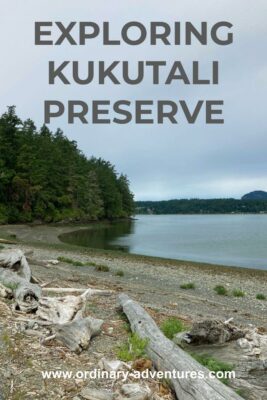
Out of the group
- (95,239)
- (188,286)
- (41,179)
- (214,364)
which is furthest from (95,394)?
(41,179)

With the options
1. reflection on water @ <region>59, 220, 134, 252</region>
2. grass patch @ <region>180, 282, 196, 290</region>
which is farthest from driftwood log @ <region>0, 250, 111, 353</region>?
reflection on water @ <region>59, 220, 134, 252</region>

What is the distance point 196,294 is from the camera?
19.8 meters

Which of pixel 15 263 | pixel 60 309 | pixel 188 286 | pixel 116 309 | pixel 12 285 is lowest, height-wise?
pixel 188 286

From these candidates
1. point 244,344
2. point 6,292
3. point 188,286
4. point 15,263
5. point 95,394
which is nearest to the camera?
point 95,394

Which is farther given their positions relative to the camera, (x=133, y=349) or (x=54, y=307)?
(x=54, y=307)

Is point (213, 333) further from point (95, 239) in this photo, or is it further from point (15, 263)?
point (95, 239)

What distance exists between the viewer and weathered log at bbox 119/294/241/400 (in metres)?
5.13

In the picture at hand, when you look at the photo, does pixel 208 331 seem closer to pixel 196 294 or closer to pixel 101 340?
pixel 101 340

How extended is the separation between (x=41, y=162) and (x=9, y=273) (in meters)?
65.3

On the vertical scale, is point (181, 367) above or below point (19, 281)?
below

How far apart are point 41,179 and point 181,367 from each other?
7013cm

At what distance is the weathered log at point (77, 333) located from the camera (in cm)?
700

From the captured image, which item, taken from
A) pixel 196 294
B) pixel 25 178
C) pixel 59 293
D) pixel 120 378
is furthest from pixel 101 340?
pixel 25 178

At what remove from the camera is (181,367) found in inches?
231
